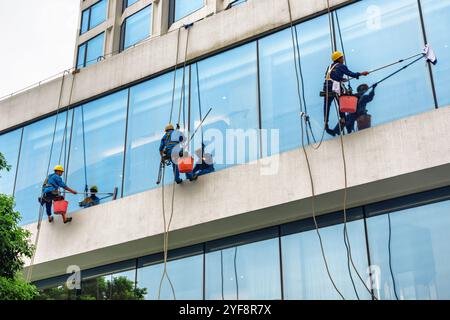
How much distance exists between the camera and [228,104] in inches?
577

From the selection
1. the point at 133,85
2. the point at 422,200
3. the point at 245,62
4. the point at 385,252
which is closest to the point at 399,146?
the point at 422,200

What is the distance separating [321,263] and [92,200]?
5734mm

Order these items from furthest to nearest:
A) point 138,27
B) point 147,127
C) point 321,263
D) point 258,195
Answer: point 138,27
point 147,127
point 258,195
point 321,263

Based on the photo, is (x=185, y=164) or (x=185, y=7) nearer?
(x=185, y=164)

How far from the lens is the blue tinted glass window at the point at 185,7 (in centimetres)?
2439

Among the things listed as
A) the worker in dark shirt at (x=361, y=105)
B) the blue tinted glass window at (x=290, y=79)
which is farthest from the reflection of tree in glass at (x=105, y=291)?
the worker in dark shirt at (x=361, y=105)

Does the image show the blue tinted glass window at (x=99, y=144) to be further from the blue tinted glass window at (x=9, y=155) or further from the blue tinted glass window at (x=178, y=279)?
the blue tinted glass window at (x=178, y=279)

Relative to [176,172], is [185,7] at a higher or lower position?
higher

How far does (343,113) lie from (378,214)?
75.8 inches

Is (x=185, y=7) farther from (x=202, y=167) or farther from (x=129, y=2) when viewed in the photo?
(x=202, y=167)

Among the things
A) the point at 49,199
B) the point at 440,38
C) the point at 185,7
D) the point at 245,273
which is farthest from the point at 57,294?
the point at 185,7
